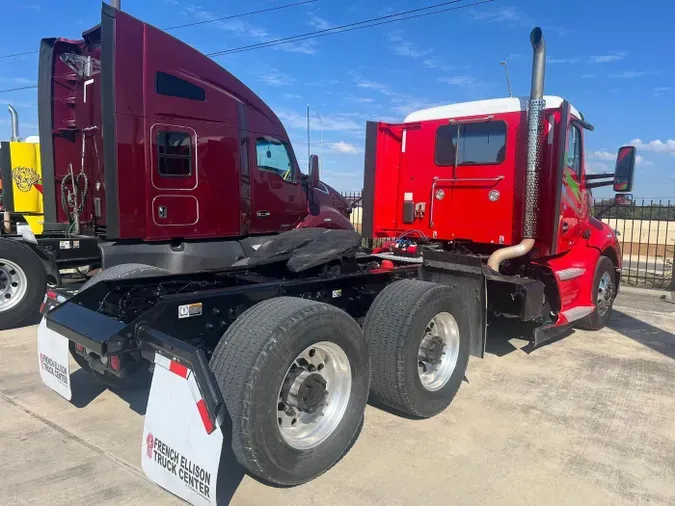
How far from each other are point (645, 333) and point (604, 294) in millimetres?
836

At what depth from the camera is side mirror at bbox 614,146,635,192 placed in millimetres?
5977

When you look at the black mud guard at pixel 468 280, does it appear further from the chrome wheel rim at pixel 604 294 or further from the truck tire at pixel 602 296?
the chrome wheel rim at pixel 604 294

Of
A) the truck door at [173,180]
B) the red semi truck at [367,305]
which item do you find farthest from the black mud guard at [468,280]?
the truck door at [173,180]

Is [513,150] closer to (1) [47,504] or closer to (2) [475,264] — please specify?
(2) [475,264]

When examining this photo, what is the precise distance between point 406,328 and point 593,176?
409 centimetres

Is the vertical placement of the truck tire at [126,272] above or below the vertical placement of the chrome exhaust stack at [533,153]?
below

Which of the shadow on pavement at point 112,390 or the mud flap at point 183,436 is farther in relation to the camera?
the shadow on pavement at point 112,390

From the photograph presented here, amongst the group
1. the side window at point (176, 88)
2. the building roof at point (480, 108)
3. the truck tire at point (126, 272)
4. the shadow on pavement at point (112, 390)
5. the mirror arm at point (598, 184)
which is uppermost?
the side window at point (176, 88)

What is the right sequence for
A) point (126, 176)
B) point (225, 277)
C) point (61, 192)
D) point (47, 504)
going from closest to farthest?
point (47, 504)
point (225, 277)
point (126, 176)
point (61, 192)

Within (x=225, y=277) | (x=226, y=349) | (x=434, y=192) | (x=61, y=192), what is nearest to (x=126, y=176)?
(x=61, y=192)

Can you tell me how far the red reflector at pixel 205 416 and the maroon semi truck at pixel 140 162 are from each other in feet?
14.5

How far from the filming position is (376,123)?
6.38 metres

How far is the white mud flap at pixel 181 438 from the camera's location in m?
2.46

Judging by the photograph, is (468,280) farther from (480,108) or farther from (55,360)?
(55,360)
